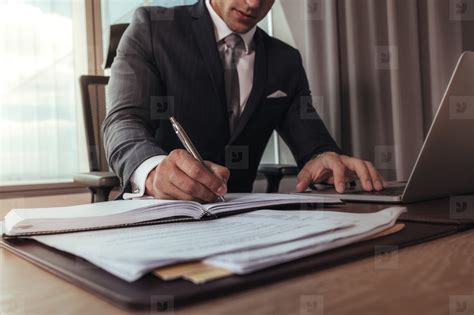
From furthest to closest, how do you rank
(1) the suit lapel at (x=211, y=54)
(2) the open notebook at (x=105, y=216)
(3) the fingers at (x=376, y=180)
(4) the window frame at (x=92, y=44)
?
(4) the window frame at (x=92, y=44) → (1) the suit lapel at (x=211, y=54) → (3) the fingers at (x=376, y=180) → (2) the open notebook at (x=105, y=216)

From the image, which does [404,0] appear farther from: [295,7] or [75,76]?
[75,76]

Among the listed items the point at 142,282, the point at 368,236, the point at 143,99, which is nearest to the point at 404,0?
the point at 143,99

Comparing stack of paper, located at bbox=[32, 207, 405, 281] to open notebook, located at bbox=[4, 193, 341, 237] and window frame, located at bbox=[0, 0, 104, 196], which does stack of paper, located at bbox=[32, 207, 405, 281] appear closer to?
open notebook, located at bbox=[4, 193, 341, 237]

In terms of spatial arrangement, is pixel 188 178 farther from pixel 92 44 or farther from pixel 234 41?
pixel 92 44

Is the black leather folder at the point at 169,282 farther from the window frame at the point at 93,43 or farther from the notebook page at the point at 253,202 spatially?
the window frame at the point at 93,43

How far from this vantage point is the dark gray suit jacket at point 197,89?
49.5 inches

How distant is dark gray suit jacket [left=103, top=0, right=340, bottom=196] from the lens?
126 centimetres

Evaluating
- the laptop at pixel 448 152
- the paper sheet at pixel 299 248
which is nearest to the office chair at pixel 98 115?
Answer: the laptop at pixel 448 152

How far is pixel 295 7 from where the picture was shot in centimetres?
217

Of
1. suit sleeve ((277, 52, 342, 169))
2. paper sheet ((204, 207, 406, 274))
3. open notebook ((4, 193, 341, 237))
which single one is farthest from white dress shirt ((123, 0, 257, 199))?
paper sheet ((204, 207, 406, 274))

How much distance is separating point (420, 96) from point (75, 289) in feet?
4.95

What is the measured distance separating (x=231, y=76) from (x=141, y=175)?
650 millimetres

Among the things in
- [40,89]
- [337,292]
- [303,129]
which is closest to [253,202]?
[337,292]

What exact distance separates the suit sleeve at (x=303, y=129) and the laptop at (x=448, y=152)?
0.48 metres
